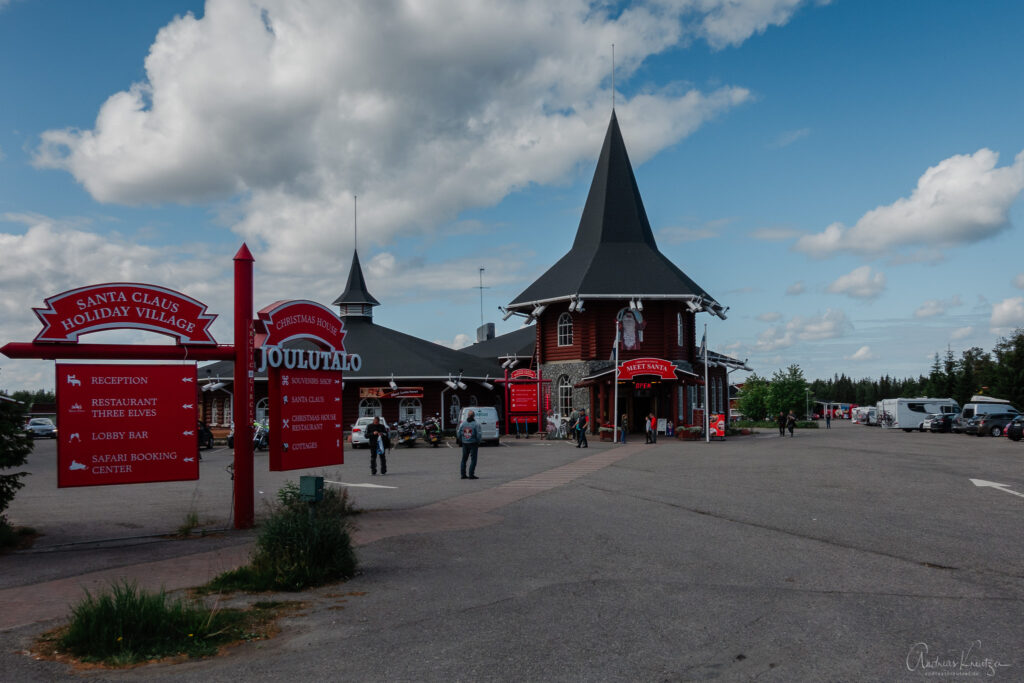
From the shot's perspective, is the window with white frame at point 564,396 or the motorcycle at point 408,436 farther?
the window with white frame at point 564,396

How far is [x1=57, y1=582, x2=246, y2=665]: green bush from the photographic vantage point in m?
6.14

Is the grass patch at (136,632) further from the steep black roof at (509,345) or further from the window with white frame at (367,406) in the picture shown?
the steep black roof at (509,345)

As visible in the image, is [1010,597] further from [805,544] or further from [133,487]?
[133,487]

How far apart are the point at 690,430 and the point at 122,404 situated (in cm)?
3067

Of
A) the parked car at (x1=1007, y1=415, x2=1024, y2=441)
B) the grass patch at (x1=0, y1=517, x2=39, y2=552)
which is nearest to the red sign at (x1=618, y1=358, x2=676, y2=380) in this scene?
the parked car at (x1=1007, y1=415, x2=1024, y2=441)

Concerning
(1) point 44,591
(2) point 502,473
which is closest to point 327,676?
(1) point 44,591

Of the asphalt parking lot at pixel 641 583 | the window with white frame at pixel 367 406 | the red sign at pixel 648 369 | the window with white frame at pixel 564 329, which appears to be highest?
the window with white frame at pixel 564 329

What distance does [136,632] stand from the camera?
630cm

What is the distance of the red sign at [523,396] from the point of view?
41625mm

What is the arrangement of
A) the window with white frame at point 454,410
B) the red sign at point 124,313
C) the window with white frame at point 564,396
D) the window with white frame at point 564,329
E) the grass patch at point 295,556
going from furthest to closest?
the window with white frame at point 454,410 → the window with white frame at point 564,329 → the window with white frame at point 564,396 → the red sign at point 124,313 → the grass patch at point 295,556

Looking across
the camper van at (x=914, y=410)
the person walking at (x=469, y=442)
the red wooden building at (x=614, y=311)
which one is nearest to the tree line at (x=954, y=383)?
the camper van at (x=914, y=410)

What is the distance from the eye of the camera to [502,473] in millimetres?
21203

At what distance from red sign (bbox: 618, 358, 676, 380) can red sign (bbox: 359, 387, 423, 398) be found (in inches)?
451

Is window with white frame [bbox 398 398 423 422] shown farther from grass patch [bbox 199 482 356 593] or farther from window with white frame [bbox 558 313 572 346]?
grass patch [bbox 199 482 356 593]
